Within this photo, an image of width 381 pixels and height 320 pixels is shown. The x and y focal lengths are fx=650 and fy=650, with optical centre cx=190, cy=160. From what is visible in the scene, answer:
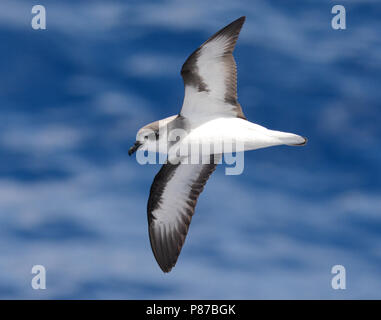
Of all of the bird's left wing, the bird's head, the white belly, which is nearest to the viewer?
the white belly

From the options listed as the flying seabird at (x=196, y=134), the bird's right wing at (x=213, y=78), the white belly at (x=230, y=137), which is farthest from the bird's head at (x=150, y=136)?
the bird's right wing at (x=213, y=78)

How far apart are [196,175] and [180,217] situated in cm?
89

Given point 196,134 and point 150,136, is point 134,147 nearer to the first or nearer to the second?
point 150,136

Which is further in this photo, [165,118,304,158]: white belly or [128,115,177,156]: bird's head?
[128,115,177,156]: bird's head

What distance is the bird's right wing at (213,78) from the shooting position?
1138 cm

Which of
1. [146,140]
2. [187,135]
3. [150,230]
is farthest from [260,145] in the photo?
[150,230]

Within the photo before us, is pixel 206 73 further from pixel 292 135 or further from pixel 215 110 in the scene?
pixel 292 135

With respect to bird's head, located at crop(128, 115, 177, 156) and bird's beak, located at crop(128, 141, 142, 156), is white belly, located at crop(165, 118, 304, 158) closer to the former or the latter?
bird's head, located at crop(128, 115, 177, 156)

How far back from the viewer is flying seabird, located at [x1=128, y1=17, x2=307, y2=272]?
450 inches

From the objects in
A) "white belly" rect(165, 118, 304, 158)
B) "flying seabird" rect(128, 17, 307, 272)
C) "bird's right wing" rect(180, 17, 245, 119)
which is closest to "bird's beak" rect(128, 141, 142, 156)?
"flying seabird" rect(128, 17, 307, 272)

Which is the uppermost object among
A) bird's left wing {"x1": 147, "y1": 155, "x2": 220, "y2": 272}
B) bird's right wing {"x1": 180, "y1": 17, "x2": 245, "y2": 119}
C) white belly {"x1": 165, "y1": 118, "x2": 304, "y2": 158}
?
bird's right wing {"x1": 180, "y1": 17, "x2": 245, "y2": 119}

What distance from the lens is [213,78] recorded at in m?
11.7

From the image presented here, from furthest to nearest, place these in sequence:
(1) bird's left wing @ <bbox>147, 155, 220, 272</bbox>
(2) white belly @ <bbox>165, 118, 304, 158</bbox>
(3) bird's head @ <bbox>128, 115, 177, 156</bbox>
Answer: (1) bird's left wing @ <bbox>147, 155, 220, 272</bbox> < (3) bird's head @ <bbox>128, 115, 177, 156</bbox> < (2) white belly @ <bbox>165, 118, 304, 158</bbox>

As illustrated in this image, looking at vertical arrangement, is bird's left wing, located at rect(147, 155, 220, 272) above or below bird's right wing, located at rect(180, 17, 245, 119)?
below
